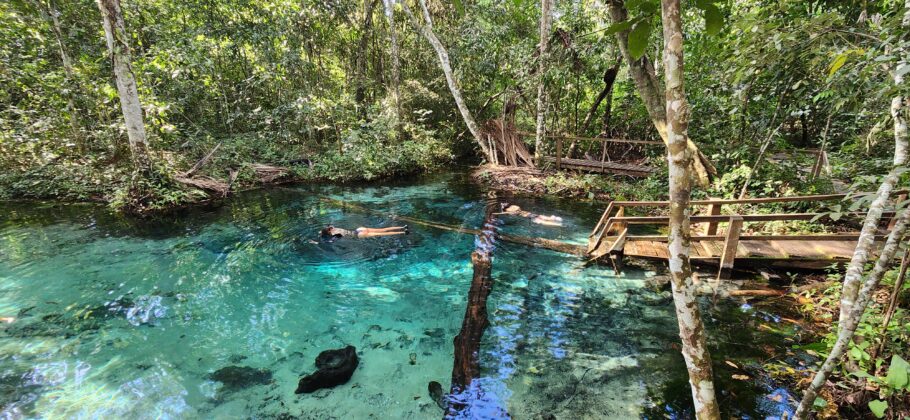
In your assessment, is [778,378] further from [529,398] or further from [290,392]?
[290,392]

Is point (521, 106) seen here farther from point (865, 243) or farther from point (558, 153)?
point (865, 243)

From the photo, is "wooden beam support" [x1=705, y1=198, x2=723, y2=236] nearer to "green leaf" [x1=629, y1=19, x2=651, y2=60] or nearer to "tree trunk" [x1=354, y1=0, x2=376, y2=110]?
"green leaf" [x1=629, y1=19, x2=651, y2=60]

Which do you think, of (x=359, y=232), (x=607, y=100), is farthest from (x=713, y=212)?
(x=607, y=100)

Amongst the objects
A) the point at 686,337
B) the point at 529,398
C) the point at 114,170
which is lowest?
the point at 529,398

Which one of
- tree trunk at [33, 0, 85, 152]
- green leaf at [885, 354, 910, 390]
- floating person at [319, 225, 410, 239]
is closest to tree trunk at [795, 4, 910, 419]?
green leaf at [885, 354, 910, 390]

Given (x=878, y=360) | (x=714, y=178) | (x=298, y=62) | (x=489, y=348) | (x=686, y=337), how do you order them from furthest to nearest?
1. (x=298, y=62)
2. (x=714, y=178)
3. (x=489, y=348)
4. (x=878, y=360)
5. (x=686, y=337)

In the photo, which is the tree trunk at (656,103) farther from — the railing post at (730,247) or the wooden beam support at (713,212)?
the railing post at (730,247)

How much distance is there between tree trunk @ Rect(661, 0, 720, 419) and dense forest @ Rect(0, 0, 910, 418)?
0.01 meters

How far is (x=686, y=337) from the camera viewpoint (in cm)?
223

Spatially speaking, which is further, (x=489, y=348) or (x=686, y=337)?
(x=489, y=348)

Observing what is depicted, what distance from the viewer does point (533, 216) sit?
32.7ft

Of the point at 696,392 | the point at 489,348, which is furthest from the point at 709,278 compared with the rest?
the point at 696,392

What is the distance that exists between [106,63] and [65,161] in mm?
3239

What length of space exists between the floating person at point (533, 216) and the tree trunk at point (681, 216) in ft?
23.6
